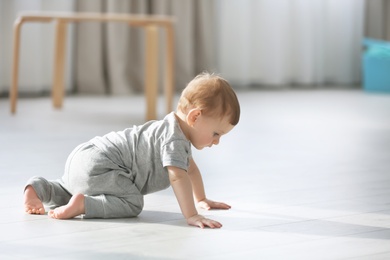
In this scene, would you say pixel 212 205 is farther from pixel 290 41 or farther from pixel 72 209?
pixel 290 41

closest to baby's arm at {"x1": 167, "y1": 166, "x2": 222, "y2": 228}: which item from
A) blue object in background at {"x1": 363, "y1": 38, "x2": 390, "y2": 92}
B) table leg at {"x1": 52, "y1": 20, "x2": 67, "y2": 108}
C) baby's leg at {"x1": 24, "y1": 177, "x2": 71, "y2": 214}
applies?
baby's leg at {"x1": 24, "y1": 177, "x2": 71, "y2": 214}

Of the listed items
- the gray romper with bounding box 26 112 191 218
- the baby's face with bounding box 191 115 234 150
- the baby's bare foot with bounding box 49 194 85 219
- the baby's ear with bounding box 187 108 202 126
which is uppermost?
the baby's ear with bounding box 187 108 202 126

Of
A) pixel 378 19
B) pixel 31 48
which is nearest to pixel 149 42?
pixel 31 48

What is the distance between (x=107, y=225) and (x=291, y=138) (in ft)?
4.35

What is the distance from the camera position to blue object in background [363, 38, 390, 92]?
4.31m

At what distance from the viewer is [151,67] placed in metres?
3.07

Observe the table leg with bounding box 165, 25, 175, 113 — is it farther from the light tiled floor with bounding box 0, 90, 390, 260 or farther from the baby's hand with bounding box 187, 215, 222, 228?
the baby's hand with bounding box 187, 215, 222, 228

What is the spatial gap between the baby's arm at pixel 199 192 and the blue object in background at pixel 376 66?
2.87 m

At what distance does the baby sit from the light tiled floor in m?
0.04

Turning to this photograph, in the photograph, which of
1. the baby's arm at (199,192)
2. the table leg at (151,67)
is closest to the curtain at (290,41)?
the table leg at (151,67)

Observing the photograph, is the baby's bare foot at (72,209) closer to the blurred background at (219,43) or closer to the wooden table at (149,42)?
the wooden table at (149,42)

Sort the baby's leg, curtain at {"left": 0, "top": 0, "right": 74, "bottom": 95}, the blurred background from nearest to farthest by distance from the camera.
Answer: the baby's leg, curtain at {"left": 0, "top": 0, "right": 74, "bottom": 95}, the blurred background

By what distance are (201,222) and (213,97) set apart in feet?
0.79

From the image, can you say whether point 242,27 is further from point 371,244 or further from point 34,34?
point 371,244
